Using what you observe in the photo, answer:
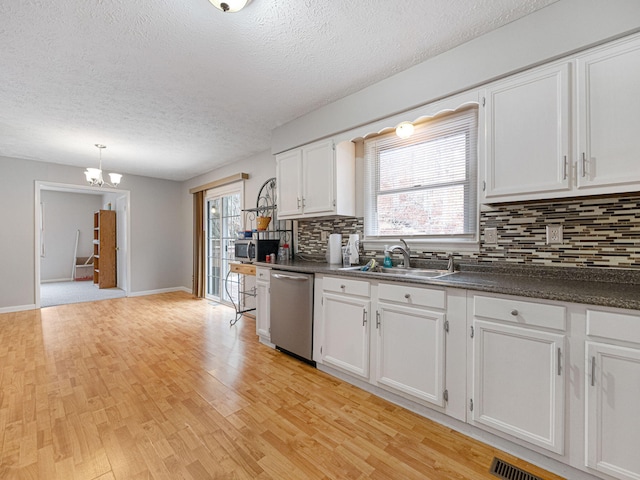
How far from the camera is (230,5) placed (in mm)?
1605

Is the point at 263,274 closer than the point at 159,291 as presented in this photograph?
Yes

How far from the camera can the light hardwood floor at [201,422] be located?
5.06 ft

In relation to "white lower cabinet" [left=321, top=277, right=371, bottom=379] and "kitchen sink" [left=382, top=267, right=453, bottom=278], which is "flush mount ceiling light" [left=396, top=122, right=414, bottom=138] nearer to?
"kitchen sink" [left=382, top=267, right=453, bottom=278]

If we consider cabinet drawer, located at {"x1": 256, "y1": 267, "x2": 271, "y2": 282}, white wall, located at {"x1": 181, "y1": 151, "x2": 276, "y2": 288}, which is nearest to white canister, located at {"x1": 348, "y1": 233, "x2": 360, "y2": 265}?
cabinet drawer, located at {"x1": 256, "y1": 267, "x2": 271, "y2": 282}

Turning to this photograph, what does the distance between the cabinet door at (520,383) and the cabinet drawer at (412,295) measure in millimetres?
247

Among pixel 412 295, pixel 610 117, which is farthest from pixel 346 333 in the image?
pixel 610 117

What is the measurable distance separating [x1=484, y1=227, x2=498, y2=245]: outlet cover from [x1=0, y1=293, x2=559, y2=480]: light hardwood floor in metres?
1.31

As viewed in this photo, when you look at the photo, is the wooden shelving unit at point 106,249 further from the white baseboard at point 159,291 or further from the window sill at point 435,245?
the window sill at point 435,245

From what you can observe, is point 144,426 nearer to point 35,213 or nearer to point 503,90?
point 503,90

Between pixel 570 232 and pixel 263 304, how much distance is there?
2.74m

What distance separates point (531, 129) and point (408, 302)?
1313mm

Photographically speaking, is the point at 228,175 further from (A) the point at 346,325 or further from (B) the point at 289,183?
(A) the point at 346,325

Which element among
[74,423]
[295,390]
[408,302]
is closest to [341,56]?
[408,302]

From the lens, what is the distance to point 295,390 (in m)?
2.31
